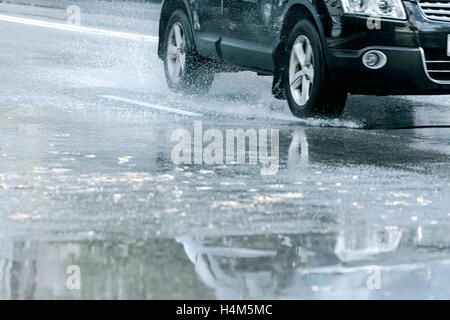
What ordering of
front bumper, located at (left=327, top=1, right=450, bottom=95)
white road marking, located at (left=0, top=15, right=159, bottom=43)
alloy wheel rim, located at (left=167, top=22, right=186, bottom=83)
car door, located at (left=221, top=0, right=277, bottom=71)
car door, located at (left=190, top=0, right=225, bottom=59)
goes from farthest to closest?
white road marking, located at (left=0, top=15, right=159, bottom=43)
alloy wheel rim, located at (left=167, top=22, right=186, bottom=83)
car door, located at (left=190, top=0, right=225, bottom=59)
car door, located at (left=221, top=0, right=277, bottom=71)
front bumper, located at (left=327, top=1, right=450, bottom=95)

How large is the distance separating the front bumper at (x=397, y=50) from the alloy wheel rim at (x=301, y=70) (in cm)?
39

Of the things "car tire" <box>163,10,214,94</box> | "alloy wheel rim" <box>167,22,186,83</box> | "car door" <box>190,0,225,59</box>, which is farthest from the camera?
"alloy wheel rim" <box>167,22,186,83</box>

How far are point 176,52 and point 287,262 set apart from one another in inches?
347

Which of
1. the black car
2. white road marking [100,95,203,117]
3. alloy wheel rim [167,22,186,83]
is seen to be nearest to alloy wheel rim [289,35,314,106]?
the black car

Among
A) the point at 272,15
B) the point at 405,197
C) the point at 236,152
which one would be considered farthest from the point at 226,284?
the point at 272,15

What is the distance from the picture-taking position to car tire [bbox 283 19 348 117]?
12016mm

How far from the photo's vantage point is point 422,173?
9.58 metres

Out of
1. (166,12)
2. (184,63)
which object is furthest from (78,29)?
(184,63)

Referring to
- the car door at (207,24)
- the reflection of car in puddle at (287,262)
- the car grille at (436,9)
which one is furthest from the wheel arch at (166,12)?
the reflection of car in puddle at (287,262)

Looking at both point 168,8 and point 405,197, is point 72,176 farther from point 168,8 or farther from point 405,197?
point 168,8

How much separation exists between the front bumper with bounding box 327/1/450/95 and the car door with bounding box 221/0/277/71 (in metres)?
1.09

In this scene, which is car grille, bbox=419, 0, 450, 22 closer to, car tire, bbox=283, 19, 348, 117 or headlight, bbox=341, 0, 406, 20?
headlight, bbox=341, 0, 406, 20

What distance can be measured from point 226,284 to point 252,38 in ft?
24.2

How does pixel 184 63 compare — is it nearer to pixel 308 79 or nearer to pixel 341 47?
pixel 308 79
